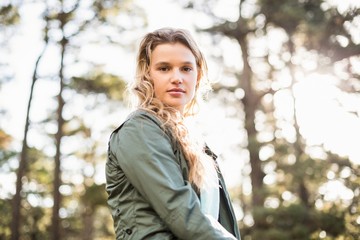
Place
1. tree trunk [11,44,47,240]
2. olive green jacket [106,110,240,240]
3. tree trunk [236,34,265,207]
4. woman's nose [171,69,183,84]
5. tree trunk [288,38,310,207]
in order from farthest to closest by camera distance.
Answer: tree trunk [288,38,310,207], tree trunk [11,44,47,240], tree trunk [236,34,265,207], woman's nose [171,69,183,84], olive green jacket [106,110,240,240]

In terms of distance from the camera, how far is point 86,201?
1688 centimetres

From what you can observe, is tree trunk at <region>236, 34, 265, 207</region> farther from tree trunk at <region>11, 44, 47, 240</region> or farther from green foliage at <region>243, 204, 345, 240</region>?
tree trunk at <region>11, 44, 47, 240</region>

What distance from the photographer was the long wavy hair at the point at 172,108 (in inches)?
74.4

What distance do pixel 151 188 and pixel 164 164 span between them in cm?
10

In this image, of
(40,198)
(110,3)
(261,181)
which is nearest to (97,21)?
(110,3)

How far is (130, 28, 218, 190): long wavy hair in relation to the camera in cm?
189

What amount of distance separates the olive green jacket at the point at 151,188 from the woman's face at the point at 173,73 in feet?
0.71

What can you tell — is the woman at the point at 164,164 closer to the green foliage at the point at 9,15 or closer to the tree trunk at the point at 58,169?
the tree trunk at the point at 58,169

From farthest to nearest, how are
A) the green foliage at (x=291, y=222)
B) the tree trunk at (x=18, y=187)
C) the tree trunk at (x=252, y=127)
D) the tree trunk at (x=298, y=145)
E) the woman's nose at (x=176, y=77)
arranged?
the tree trunk at (x=298, y=145)
the tree trunk at (x=18, y=187)
the tree trunk at (x=252, y=127)
the green foliage at (x=291, y=222)
the woman's nose at (x=176, y=77)

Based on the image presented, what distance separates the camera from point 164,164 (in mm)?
1694

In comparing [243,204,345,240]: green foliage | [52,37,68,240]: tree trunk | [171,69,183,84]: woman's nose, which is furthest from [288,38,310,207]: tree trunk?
[171,69,183,84]: woman's nose

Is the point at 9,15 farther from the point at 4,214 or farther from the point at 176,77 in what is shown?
the point at 176,77

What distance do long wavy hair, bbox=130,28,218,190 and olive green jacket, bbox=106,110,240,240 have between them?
1.8 inches

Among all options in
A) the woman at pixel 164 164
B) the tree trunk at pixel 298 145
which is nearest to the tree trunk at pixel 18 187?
the tree trunk at pixel 298 145
